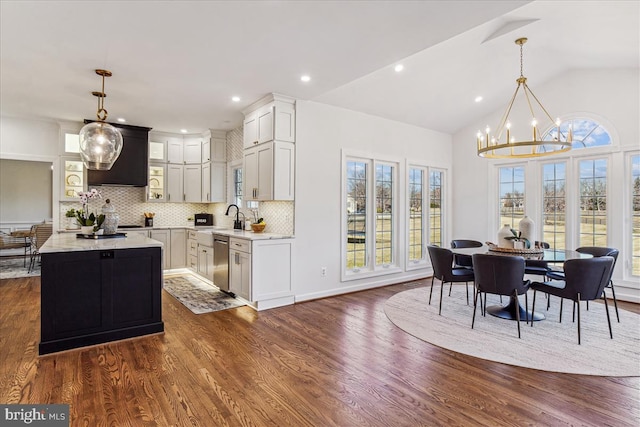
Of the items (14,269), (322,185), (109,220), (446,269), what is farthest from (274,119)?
(14,269)

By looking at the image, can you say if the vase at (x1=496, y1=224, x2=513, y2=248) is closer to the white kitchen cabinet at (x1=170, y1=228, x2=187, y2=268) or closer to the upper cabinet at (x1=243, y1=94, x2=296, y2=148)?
the upper cabinet at (x1=243, y1=94, x2=296, y2=148)

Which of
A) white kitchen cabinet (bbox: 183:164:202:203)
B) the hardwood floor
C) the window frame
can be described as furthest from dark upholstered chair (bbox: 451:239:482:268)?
white kitchen cabinet (bbox: 183:164:202:203)

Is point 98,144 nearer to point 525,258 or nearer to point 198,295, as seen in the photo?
point 198,295

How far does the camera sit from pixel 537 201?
19.5ft

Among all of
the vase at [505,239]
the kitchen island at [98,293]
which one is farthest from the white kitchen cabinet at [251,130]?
the vase at [505,239]

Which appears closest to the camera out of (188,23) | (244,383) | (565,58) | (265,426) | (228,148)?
(265,426)

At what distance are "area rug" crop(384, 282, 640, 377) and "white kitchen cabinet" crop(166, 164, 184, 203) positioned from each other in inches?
182

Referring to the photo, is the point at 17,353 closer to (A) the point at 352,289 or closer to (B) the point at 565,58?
(A) the point at 352,289

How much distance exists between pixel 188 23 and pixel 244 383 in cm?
285

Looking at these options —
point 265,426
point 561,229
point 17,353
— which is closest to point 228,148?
point 17,353

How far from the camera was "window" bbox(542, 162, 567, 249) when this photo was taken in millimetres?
5688

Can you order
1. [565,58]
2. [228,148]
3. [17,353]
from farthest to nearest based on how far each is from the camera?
[228,148]
[565,58]
[17,353]

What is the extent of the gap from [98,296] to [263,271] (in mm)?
1796

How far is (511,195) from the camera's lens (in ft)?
20.8
